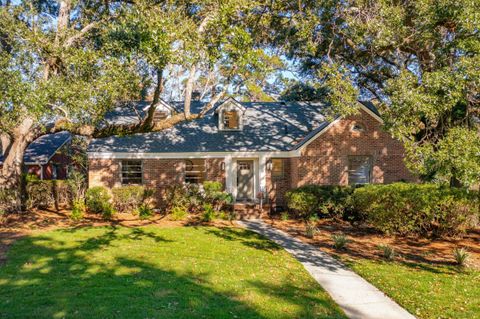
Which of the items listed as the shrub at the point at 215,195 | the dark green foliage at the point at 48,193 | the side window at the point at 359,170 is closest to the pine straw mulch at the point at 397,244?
the shrub at the point at 215,195

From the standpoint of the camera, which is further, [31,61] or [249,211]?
[249,211]

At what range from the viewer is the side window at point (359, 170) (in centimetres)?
1827

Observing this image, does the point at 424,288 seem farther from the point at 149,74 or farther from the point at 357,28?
the point at 149,74

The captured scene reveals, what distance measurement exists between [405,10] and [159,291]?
11.7 meters

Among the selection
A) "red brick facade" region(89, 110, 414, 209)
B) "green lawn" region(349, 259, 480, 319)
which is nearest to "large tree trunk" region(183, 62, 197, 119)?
"green lawn" region(349, 259, 480, 319)

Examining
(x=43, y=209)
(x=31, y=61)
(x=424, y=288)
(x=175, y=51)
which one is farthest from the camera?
(x=43, y=209)

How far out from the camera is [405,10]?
12266 mm

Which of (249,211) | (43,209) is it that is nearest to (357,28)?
(249,211)

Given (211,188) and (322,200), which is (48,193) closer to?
(211,188)

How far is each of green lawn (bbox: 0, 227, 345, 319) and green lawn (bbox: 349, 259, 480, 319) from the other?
1.46 metres

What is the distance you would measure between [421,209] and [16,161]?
54.0 feet

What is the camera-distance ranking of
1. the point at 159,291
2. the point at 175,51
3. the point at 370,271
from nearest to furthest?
the point at 159,291 < the point at 370,271 < the point at 175,51

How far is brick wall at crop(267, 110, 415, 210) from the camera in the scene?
17.8 meters

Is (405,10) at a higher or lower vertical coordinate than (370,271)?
higher
